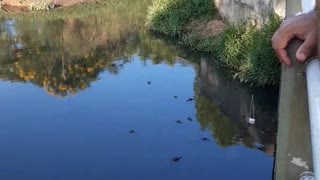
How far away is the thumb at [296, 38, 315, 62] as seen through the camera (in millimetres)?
923

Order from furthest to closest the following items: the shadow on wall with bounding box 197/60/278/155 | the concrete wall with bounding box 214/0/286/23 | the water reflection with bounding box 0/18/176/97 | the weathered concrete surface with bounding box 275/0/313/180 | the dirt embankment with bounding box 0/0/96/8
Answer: the dirt embankment with bounding box 0/0/96/8 → the water reflection with bounding box 0/18/176/97 → the concrete wall with bounding box 214/0/286/23 → the shadow on wall with bounding box 197/60/278/155 → the weathered concrete surface with bounding box 275/0/313/180

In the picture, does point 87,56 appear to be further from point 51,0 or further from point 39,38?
point 51,0

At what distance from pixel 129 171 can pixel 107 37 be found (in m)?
9.04

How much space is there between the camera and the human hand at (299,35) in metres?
0.92

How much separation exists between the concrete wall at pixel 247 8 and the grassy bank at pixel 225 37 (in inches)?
8.9

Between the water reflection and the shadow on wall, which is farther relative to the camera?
the water reflection

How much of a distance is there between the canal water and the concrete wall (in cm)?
136

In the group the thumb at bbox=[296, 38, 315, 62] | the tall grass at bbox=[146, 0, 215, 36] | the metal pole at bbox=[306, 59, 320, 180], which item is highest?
the thumb at bbox=[296, 38, 315, 62]

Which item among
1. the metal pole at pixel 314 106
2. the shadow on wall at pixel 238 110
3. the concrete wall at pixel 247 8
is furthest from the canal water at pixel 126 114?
the metal pole at pixel 314 106

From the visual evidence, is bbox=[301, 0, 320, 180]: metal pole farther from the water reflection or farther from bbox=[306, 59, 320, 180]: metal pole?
the water reflection

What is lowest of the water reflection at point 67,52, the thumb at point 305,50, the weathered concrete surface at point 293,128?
the water reflection at point 67,52

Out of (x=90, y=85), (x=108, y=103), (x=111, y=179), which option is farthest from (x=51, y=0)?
(x=111, y=179)

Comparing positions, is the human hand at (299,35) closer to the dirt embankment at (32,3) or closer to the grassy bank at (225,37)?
the grassy bank at (225,37)

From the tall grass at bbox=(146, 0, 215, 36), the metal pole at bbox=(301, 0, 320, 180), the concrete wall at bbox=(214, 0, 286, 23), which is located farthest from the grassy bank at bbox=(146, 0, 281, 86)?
the metal pole at bbox=(301, 0, 320, 180)
